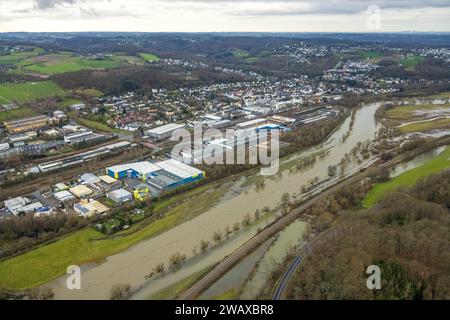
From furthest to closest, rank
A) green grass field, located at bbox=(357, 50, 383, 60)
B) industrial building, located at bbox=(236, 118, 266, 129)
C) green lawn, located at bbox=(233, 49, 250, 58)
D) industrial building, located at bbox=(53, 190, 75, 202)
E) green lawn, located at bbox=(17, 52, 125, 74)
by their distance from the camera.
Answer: green lawn, located at bbox=(233, 49, 250, 58)
green grass field, located at bbox=(357, 50, 383, 60)
green lawn, located at bbox=(17, 52, 125, 74)
industrial building, located at bbox=(236, 118, 266, 129)
industrial building, located at bbox=(53, 190, 75, 202)

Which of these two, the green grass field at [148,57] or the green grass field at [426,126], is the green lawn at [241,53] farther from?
the green grass field at [426,126]

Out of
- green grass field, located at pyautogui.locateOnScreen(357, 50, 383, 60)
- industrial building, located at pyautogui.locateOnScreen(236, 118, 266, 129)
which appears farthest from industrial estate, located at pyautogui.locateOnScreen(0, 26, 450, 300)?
green grass field, located at pyautogui.locateOnScreen(357, 50, 383, 60)

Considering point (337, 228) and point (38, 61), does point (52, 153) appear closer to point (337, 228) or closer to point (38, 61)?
point (337, 228)

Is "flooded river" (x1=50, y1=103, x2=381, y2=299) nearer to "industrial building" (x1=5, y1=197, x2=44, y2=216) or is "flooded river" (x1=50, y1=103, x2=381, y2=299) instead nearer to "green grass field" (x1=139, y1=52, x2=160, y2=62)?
"industrial building" (x1=5, y1=197, x2=44, y2=216)

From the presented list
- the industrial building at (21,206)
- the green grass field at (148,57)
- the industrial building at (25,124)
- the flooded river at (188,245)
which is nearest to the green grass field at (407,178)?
the flooded river at (188,245)

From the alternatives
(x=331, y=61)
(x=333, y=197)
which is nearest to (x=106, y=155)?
(x=333, y=197)

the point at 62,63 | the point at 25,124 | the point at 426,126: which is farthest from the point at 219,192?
the point at 62,63

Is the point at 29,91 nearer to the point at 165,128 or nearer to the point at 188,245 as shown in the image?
the point at 165,128
